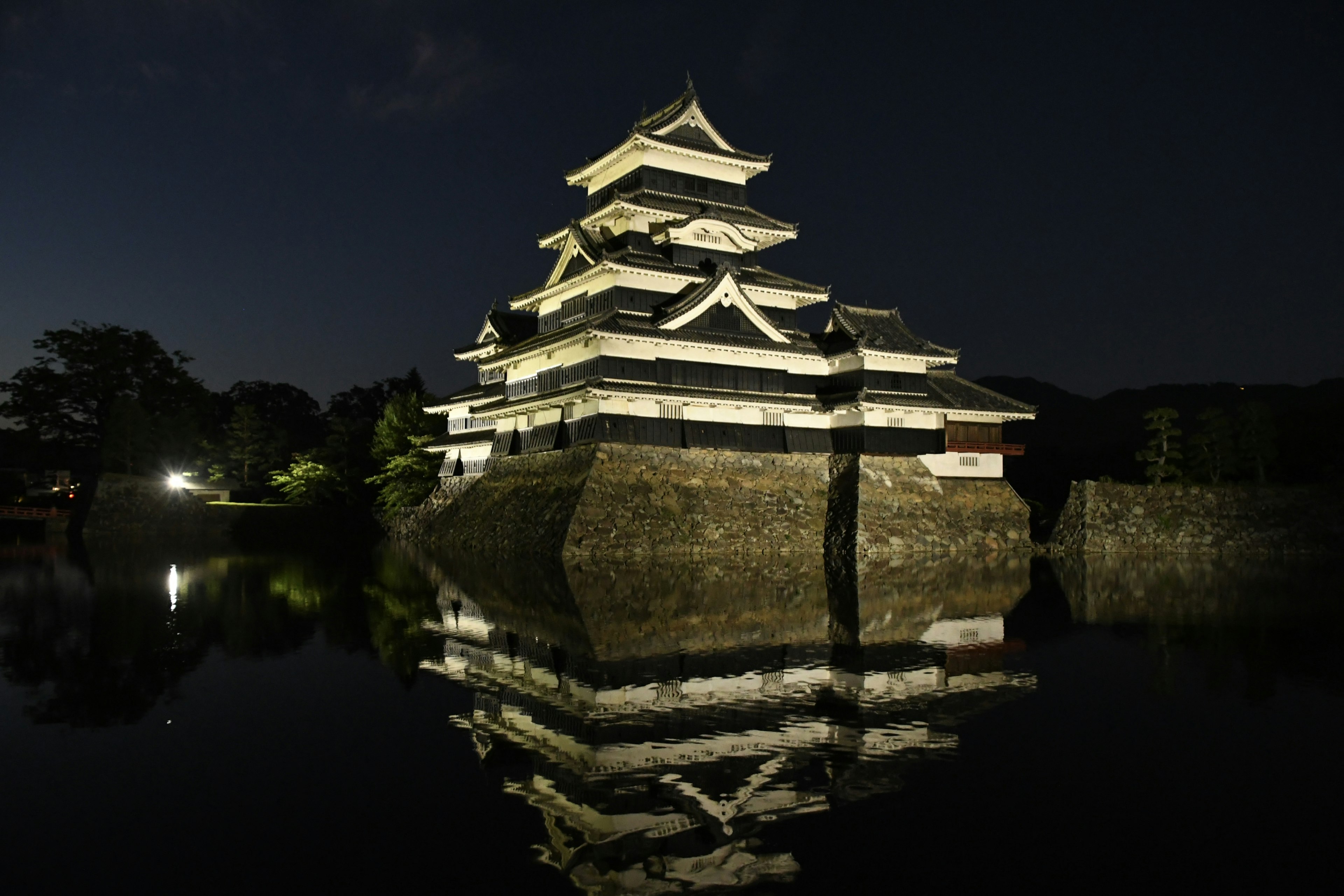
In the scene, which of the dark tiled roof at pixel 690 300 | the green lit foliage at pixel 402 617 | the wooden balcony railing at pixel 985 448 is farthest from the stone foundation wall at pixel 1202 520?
the green lit foliage at pixel 402 617

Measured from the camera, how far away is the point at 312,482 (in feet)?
180

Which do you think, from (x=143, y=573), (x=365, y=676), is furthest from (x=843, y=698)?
(x=143, y=573)

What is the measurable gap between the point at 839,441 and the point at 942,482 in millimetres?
4491

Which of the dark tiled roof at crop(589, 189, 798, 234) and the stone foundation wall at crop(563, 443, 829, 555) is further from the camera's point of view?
the dark tiled roof at crop(589, 189, 798, 234)

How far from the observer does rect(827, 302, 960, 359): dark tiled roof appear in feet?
122

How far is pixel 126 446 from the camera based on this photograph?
163ft

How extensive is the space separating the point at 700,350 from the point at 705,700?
23.7 metres

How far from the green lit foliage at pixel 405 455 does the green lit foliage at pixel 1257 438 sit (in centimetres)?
3716

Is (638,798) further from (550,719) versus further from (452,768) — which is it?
(550,719)

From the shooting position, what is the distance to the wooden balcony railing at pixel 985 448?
3800cm

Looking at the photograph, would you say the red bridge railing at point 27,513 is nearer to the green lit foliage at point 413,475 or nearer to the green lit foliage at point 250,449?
the green lit foliage at point 250,449

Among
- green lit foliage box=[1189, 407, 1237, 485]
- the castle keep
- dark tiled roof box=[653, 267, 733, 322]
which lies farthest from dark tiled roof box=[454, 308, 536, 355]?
green lit foliage box=[1189, 407, 1237, 485]

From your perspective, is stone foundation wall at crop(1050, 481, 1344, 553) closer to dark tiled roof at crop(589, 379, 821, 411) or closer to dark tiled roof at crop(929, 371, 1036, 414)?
dark tiled roof at crop(929, 371, 1036, 414)

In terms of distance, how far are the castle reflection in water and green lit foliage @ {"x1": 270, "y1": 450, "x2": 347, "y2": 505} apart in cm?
3514
